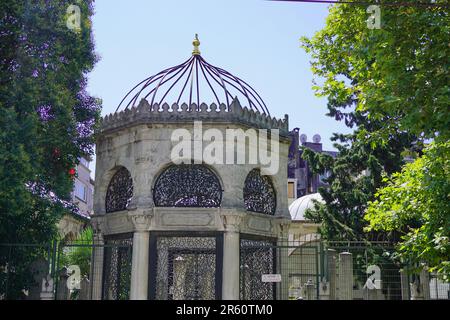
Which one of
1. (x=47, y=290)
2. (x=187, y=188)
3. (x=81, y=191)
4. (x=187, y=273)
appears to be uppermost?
(x=81, y=191)

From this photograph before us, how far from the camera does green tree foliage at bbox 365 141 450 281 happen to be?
1310cm

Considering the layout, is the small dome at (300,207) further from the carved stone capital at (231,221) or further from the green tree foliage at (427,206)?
the green tree foliage at (427,206)

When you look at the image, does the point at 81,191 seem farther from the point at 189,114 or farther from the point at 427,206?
the point at 427,206

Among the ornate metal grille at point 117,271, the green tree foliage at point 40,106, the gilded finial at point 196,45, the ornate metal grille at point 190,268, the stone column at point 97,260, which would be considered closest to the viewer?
the green tree foliage at point 40,106

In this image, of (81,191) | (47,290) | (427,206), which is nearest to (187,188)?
(47,290)

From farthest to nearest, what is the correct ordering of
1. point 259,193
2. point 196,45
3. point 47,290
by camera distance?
point 196,45
point 259,193
point 47,290

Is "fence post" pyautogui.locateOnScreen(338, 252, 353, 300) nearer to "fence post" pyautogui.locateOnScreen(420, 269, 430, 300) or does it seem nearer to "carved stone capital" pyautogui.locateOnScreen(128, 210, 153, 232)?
"fence post" pyautogui.locateOnScreen(420, 269, 430, 300)

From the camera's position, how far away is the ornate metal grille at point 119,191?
18641mm

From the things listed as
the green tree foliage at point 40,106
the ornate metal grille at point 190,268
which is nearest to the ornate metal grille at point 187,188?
the ornate metal grille at point 190,268

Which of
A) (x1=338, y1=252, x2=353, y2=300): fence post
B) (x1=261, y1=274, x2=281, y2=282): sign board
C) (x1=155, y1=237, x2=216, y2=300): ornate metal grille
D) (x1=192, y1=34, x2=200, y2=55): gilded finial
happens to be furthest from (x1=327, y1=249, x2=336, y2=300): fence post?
(x1=192, y1=34, x2=200, y2=55): gilded finial

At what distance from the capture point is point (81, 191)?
52.8 metres

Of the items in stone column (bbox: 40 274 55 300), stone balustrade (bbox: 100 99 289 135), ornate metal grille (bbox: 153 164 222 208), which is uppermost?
stone balustrade (bbox: 100 99 289 135)

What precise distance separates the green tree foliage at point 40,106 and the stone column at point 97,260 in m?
1.04

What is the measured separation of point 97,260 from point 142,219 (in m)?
2.51
